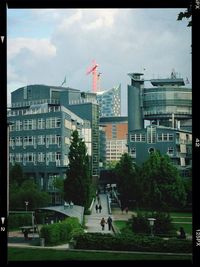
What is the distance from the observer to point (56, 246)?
636 centimetres

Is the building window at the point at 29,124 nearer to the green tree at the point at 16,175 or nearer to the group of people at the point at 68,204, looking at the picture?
the green tree at the point at 16,175

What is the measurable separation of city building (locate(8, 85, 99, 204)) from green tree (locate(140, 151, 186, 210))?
2.41ft

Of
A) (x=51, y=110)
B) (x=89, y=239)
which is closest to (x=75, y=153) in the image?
(x=51, y=110)

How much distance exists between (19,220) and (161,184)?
1.95 meters

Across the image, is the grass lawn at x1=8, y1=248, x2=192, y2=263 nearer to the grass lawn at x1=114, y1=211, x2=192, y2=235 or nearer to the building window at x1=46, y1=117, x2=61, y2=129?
the grass lawn at x1=114, y1=211, x2=192, y2=235

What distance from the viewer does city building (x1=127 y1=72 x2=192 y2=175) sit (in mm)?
6498

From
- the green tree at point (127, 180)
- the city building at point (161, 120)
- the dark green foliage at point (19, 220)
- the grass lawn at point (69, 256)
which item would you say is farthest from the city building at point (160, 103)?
the dark green foliage at point (19, 220)

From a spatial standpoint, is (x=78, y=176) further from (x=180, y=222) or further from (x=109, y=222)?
(x=180, y=222)

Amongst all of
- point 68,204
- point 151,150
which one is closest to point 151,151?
point 151,150

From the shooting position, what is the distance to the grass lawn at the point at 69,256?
5.53 metres

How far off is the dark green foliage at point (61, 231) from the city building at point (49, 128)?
355 mm
